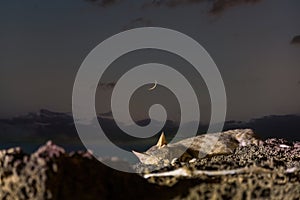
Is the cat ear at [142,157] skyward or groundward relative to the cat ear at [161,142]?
groundward

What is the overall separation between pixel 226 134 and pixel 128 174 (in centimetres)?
355

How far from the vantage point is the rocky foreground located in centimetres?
196

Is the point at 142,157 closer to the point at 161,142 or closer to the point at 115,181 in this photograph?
the point at 161,142

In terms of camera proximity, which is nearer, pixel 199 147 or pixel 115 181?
pixel 115 181

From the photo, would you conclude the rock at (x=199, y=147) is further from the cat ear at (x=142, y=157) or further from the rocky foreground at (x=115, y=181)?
the rocky foreground at (x=115, y=181)

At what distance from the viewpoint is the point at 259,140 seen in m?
5.45

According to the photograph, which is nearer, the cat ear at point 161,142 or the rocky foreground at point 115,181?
the rocky foreground at point 115,181

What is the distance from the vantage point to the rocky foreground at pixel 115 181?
1957mm

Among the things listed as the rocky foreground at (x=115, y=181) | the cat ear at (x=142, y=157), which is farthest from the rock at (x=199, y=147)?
the rocky foreground at (x=115, y=181)

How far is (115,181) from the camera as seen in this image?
210cm

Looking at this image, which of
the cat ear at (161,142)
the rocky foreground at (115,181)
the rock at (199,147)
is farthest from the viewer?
the cat ear at (161,142)

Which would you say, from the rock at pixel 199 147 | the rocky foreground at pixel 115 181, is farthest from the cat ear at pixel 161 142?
the rocky foreground at pixel 115 181

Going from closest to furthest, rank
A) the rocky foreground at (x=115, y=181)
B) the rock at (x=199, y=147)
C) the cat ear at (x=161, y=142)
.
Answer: the rocky foreground at (x=115, y=181)
the rock at (x=199, y=147)
the cat ear at (x=161, y=142)

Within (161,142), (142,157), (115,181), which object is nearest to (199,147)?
(142,157)
